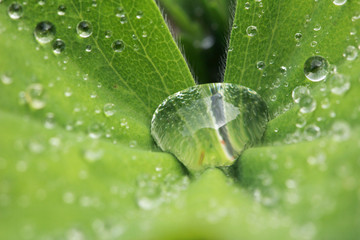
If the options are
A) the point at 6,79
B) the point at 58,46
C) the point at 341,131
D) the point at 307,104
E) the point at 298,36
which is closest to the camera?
the point at 341,131

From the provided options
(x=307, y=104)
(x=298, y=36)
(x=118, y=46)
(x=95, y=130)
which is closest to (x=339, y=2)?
(x=298, y=36)

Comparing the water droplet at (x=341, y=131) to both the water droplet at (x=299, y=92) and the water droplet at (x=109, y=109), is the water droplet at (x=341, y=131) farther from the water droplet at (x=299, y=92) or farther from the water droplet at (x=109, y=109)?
the water droplet at (x=109, y=109)

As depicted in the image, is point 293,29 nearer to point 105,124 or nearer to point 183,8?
point 105,124

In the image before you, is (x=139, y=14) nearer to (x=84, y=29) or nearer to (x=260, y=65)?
(x=84, y=29)

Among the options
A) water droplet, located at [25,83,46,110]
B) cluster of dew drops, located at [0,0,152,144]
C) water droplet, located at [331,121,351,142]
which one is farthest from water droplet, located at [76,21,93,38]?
water droplet, located at [331,121,351,142]

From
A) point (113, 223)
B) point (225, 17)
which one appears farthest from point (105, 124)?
point (225, 17)

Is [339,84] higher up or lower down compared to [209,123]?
higher up
